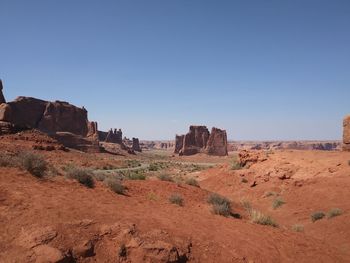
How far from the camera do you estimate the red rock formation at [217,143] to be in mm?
106062

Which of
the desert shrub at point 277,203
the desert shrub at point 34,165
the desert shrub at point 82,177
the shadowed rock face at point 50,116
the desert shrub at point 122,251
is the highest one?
the shadowed rock face at point 50,116

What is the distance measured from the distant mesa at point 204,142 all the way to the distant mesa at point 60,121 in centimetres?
3218

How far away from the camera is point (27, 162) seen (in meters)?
11.5

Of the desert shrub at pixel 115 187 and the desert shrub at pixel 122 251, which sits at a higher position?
the desert shrub at pixel 115 187

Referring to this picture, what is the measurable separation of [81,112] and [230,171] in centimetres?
6226

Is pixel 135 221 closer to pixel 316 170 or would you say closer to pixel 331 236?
pixel 331 236

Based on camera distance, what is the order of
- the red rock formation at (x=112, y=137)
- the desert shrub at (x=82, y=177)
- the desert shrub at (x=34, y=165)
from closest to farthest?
the desert shrub at (x=34, y=165) → the desert shrub at (x=82, y=177) → the red rock formation at (x=112, y=137)

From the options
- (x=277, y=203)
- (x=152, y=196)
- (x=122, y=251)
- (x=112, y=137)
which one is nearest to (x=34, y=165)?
(x=152, y=196)

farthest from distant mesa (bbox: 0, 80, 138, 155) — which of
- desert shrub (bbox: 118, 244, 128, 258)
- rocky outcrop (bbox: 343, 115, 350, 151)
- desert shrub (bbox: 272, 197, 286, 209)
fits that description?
desert shrub (bbox: 118, 244, 128, 258)

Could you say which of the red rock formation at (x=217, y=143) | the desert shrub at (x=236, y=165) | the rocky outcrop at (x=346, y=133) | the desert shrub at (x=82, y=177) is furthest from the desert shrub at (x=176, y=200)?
the red rock formation at (x=217, y=143)

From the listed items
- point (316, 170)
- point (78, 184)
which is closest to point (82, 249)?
point (78, 184)

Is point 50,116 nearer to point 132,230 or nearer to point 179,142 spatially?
point 179,142

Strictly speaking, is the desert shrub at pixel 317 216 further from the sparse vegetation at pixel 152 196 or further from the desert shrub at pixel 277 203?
the sparse vegetation at pixel 152 196

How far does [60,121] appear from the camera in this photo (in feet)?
265
